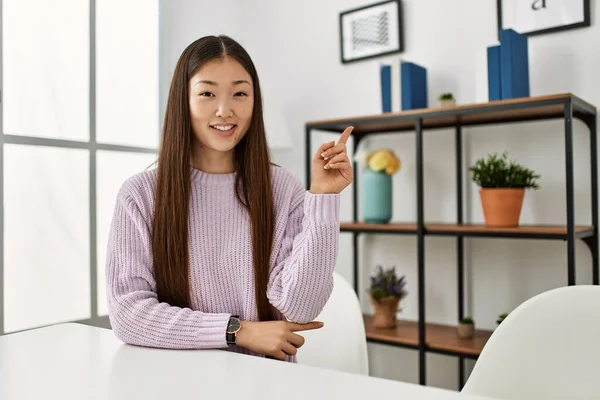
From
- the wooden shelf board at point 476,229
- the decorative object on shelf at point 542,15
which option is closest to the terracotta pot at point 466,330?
the wooden shelf board at point 476,229

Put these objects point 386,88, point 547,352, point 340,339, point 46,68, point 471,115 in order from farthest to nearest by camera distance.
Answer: point 46,68
point 386,88
point 471,115
point 340,339
point 547,352

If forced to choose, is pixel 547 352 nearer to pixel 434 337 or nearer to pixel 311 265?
pixel 311 265

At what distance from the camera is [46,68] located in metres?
2.60

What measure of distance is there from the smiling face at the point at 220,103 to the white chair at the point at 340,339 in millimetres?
492

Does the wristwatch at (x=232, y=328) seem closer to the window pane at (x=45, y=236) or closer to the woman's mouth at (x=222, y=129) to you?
the woman's mouth at (x=222, y=129)

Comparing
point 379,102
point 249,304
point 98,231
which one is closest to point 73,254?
point 98,231

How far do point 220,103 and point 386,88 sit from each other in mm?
1304

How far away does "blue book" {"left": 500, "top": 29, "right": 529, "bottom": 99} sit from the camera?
1997 mm

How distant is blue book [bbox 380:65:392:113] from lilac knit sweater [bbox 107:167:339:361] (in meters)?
1.19

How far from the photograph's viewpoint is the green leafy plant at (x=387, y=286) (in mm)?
2400

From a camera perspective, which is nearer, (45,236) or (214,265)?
(214,265)

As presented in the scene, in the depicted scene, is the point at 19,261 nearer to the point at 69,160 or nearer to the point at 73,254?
the point at 73,254

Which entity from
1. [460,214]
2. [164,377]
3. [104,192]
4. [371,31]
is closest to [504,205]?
[460,214]

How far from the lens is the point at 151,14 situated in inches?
125
